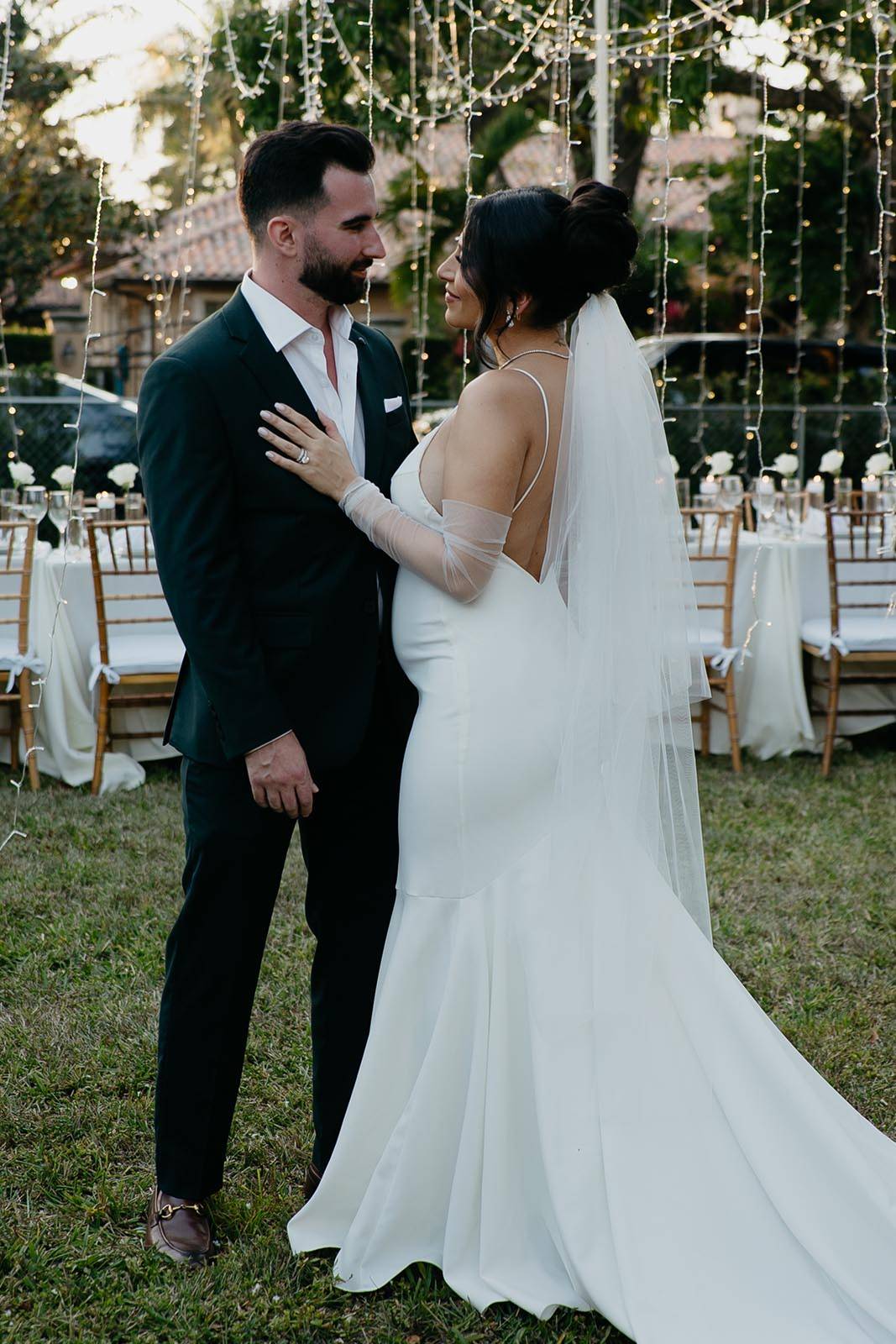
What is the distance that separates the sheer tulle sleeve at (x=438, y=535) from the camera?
7.33ft

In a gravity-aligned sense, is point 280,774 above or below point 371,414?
below

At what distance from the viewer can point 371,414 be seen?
2449 millimetres

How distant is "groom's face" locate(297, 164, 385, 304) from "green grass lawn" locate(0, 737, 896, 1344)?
69.0 inches

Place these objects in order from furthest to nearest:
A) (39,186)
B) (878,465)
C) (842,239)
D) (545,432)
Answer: (39,186) < (842,239) < (878,465) < (545,432)

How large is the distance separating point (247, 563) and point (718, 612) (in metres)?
4.10

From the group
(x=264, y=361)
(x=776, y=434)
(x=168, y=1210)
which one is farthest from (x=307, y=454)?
(x=776, y=434)

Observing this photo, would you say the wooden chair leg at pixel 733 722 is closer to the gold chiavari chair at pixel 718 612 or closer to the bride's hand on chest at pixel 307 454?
the gold chiavari chair at pixel 718 612

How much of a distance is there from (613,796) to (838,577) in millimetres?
4173

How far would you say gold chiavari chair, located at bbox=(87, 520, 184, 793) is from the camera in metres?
5.44

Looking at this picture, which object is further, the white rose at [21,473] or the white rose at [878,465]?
the white rose at [21,473]

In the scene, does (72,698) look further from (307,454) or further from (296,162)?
(296,162)

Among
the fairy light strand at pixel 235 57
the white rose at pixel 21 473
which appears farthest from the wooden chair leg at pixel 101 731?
the fairy light strand at pixel 235 57

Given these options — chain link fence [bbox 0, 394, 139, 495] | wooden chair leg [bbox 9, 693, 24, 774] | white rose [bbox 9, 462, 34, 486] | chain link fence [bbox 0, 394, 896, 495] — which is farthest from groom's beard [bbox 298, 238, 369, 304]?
chain link fence [bbox 0, 394, 139, 495]

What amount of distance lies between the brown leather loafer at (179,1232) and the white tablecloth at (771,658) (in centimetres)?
405
